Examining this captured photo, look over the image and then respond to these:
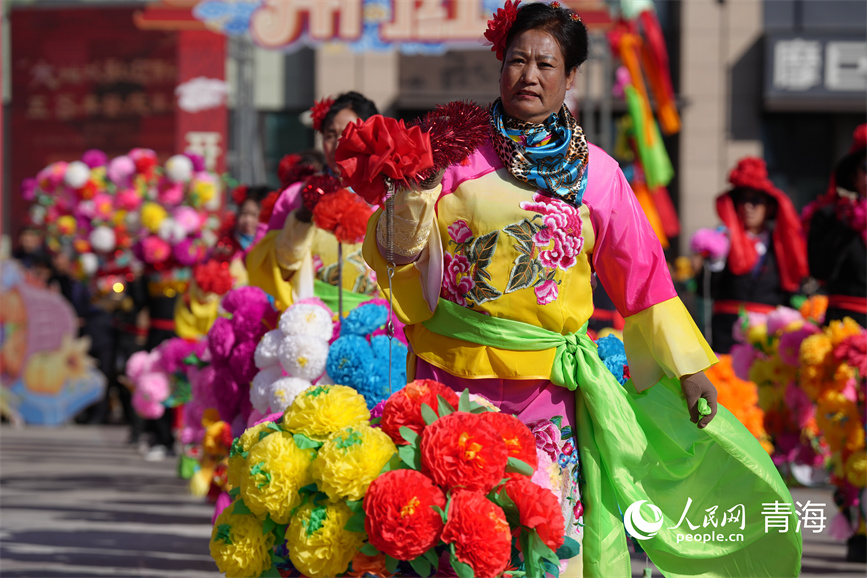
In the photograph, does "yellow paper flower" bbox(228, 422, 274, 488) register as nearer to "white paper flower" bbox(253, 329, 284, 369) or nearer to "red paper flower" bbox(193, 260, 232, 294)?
"white paper flower" bbox(253, 329, 284, 369)

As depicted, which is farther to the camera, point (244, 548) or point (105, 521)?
point (105, 521)

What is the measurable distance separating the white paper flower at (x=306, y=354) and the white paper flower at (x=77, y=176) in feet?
22.5

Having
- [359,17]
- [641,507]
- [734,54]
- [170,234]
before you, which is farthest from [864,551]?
[734,54]

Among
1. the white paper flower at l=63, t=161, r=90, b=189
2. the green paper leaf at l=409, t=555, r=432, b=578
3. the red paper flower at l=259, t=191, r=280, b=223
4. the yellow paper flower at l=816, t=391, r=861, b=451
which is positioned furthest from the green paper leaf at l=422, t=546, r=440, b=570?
the white paper flower at l=63, t=161, r=90, b=189

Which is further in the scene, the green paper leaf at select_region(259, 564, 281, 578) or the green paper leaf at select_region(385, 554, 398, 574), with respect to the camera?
the green paper leaf at select_region(259, 564, 281, 578)

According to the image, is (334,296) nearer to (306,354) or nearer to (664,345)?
(306,354)

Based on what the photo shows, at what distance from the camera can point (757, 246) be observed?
7969mm

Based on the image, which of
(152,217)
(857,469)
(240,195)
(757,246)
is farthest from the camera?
(152,217)

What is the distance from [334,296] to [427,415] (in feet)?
6.77

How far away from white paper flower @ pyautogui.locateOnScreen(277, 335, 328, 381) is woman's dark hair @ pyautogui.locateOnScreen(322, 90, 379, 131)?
0.85 m

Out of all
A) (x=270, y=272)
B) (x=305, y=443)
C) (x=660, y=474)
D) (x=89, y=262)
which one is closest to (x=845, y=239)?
(x=270, y=272)

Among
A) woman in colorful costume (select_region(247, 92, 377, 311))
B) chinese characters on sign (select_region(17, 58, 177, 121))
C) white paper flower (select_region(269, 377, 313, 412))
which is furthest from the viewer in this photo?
chinese characters on sign (select_region(17, 58, 177, 121))

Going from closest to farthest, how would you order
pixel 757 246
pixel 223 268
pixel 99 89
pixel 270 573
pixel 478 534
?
pixel 478 534 < pixel 270 573 < pixel 223 268 < pixel 757 246 < pixel 99 89

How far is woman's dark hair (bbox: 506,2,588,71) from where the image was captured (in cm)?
308
